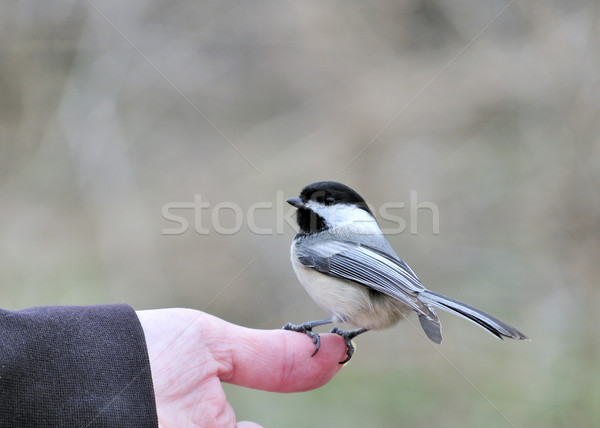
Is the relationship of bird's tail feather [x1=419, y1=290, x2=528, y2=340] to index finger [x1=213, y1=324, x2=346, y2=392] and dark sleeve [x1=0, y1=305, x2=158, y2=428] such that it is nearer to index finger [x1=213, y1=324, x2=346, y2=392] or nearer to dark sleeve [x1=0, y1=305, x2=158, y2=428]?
index finger [x1=213, y1=324, x2=346, y2=392]

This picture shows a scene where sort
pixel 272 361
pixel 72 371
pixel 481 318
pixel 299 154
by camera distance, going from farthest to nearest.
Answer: pixel 299 154 → pixel 272 361 → pixel 481 318 → pixel 72 371

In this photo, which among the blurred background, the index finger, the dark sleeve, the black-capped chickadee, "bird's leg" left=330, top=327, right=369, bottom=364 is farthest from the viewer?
the blurred background

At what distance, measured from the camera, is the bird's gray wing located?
1.42 meters

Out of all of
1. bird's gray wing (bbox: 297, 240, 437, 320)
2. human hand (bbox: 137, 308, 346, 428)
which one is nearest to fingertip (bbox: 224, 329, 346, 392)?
→ human hand (bbox: 137, 308, 346, 428)

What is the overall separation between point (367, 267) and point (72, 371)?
0.82 metres

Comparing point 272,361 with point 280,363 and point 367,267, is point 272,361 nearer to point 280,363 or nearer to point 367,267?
point 280,363

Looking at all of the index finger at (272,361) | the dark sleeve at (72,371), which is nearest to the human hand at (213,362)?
the index finger at (272,361)

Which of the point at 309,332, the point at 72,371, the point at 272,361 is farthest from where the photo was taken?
the point at 309,332

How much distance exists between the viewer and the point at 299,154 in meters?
3.08

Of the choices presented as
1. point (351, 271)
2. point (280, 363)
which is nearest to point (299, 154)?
point (351, 271)

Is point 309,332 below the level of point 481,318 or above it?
below

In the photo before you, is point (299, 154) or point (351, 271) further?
point (299, 154)

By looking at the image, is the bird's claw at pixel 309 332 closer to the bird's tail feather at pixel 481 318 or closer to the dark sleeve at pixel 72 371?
A: the bird's tail feather at pixel 481 318

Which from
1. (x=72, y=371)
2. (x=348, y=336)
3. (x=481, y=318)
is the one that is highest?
(x=481, y=318)
